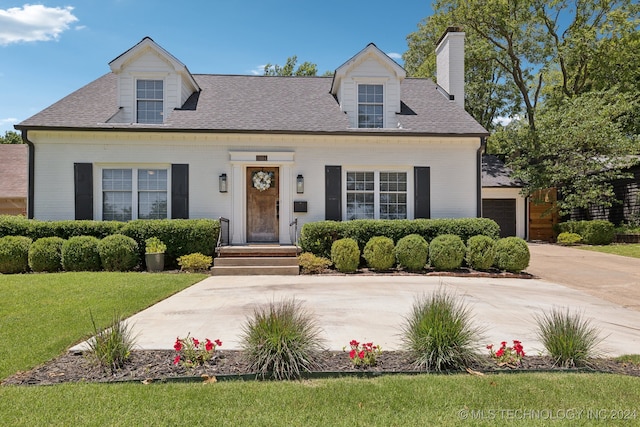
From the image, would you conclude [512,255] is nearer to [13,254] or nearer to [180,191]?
[180,191]

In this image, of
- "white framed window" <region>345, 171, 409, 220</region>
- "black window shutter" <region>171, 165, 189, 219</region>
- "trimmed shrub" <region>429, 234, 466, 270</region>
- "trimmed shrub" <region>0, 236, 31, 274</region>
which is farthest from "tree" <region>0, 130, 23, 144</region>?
"trimmed shrub" <region>429, 234, 466, 270</region>

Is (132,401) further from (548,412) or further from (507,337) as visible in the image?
(507,337)

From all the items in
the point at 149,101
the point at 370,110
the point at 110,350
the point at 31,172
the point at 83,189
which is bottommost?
the point at 110,350

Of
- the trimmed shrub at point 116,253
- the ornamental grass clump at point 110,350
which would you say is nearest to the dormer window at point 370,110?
the trimmed shrub at point 116,253

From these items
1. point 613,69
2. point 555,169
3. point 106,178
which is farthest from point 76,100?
point 613,69

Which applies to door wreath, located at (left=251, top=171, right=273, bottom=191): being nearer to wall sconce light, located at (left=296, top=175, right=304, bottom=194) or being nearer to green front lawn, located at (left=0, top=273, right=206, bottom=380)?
wall sconce light, located at (left=296, top=175, right=304, bottom=194)

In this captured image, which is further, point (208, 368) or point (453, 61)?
point (453, 61)

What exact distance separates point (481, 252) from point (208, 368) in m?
8.00

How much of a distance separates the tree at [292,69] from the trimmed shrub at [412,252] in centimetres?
2547

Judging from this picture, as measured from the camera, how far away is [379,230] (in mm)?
10445

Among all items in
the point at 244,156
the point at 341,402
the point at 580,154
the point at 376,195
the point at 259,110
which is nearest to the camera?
the point at 341,402

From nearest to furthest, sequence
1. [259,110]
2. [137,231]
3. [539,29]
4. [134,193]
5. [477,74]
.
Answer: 1. [137,231]
2. [134,193]
3. [259,110]
4. [539,29]
5. [477,74]

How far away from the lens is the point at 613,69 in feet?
69.2

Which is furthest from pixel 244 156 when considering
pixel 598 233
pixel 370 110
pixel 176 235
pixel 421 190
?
pixel 598 233
